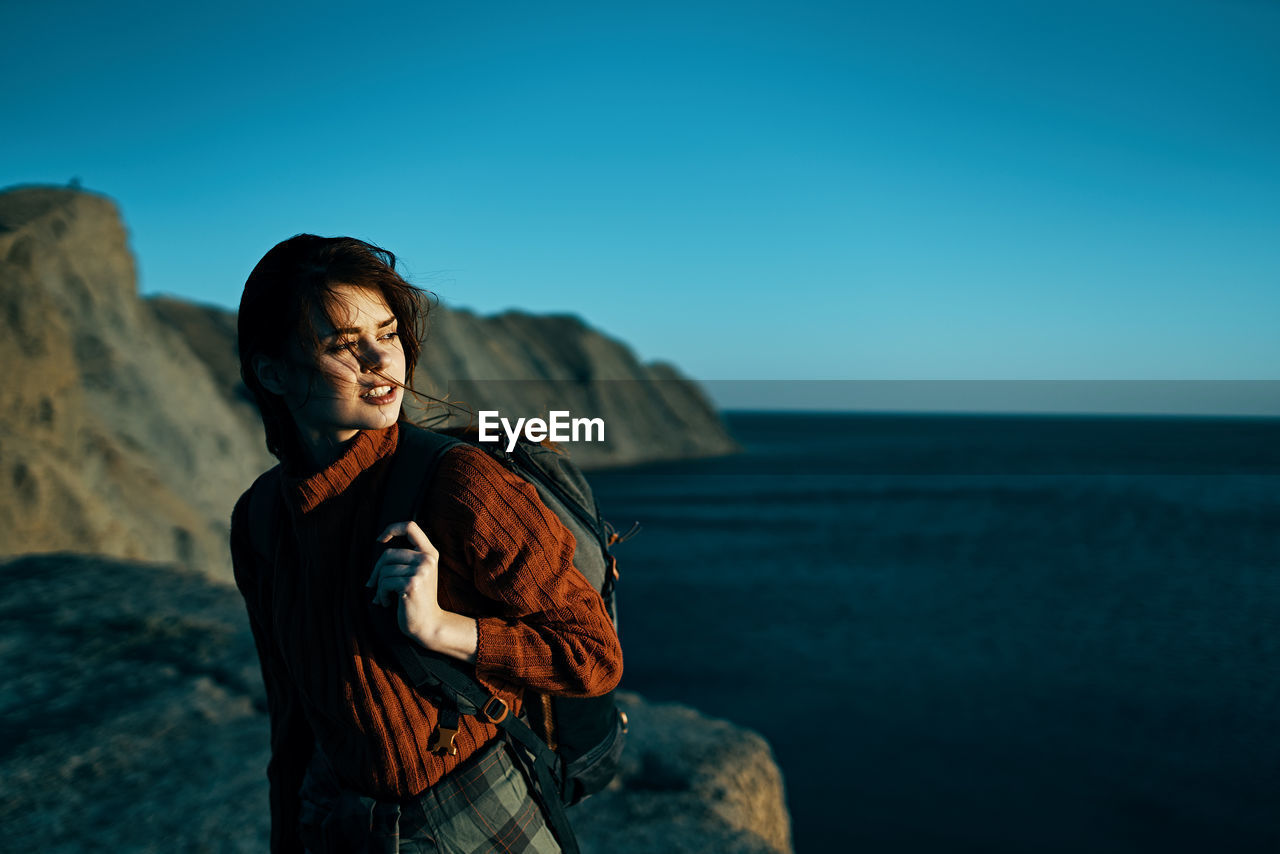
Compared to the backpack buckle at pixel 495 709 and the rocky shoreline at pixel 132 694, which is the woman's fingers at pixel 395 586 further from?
the rocky shoreline at pixel 132 694

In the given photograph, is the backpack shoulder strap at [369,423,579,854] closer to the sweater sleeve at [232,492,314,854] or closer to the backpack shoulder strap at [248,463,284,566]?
the backpack shoulder strap at [248,463,284,566]

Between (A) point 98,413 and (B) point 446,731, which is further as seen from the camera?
(A) point 98,413

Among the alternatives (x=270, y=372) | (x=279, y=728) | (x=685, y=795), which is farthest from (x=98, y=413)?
(x=270, y=372)

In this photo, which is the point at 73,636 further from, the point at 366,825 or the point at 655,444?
the point at 655,444

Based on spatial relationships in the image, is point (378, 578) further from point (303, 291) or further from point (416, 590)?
point (303, 291)

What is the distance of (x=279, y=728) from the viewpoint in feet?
→ 5.31

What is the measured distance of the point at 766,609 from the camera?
1455 centimetres

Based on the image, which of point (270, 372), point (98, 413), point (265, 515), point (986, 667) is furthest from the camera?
point (98, 413)

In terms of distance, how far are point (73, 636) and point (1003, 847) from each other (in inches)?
265

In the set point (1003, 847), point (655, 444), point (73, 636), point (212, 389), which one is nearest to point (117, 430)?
point (212, 389)

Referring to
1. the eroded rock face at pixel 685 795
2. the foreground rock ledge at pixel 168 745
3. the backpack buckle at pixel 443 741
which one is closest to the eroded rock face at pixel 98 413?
the foreground rock ledge at pixel 168 745

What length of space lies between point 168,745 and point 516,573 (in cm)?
316

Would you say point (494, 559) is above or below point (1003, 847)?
above

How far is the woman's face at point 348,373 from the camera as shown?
1326mm
